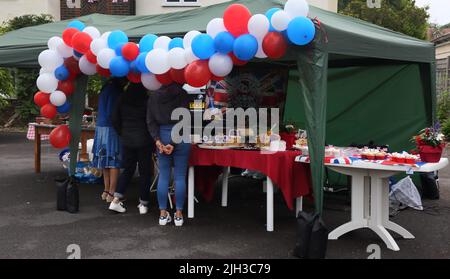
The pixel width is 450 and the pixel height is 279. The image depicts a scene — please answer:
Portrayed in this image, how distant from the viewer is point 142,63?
501 centimetres

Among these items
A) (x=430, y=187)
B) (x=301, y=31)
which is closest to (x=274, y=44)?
(x=301, y=31)

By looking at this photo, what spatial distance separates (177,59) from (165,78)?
0.34 meters

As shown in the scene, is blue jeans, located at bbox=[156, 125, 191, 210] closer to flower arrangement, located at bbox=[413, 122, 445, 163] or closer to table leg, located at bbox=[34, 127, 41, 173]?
flower arrangement, located at bbox=[413, 122, 445, 163]

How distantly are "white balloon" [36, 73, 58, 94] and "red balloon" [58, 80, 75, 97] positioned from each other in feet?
0.20

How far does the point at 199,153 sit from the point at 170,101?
68 cm

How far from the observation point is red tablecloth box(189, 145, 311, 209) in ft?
Answer: 16.0

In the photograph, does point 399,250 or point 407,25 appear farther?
point 407,25

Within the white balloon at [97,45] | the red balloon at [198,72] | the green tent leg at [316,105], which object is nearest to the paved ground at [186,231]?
the green tent leg at [316,105]

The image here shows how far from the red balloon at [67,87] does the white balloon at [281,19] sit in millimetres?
2889

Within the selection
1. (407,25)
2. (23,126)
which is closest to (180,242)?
(23,126)

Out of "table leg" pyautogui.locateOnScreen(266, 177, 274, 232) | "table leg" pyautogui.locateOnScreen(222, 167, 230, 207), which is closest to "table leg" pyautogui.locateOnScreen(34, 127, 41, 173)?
"table leg" pyautogui.locateOnScreen(222, 167, 230, 207)

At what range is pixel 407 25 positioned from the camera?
24.2 meters

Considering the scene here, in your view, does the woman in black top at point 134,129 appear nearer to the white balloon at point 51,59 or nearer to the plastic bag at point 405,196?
the white balloon at point 51,59
